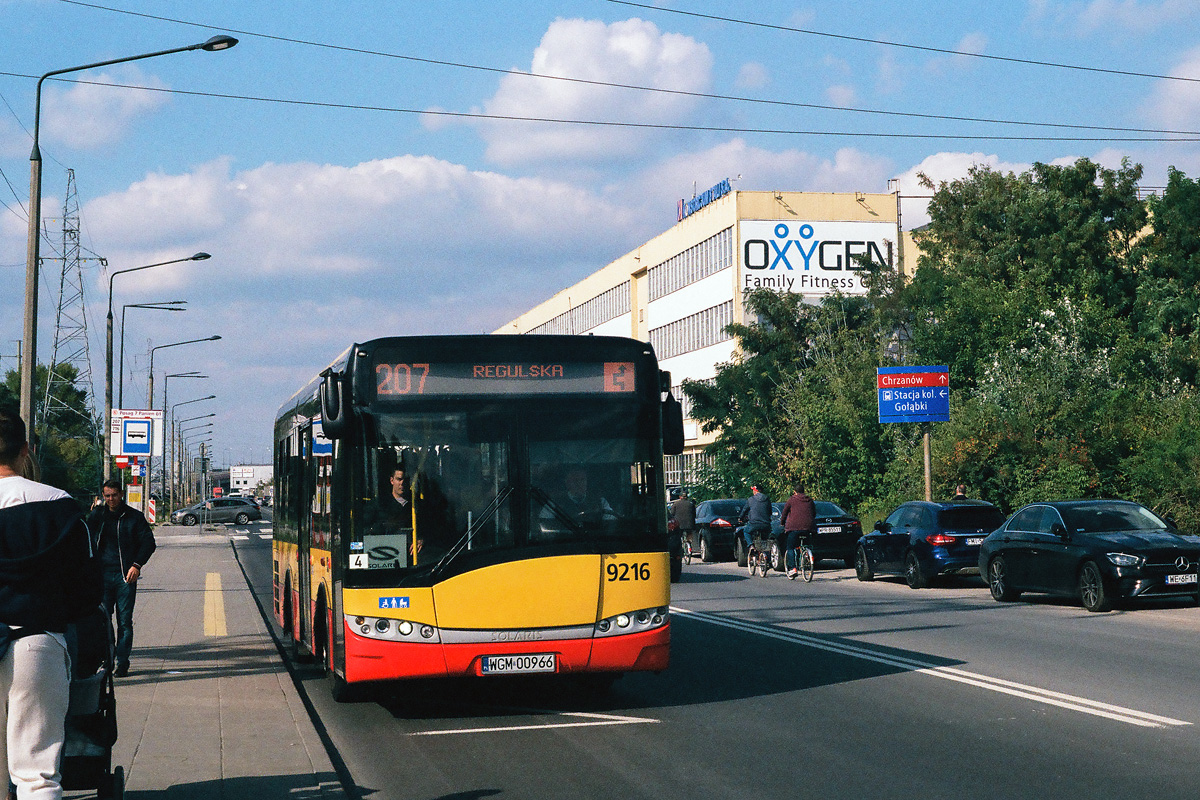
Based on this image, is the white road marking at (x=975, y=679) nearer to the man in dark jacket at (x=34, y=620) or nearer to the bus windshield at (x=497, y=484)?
the bus windshield at (x=497, y=484)

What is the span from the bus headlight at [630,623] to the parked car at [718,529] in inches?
1034

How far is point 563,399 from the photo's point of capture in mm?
10844

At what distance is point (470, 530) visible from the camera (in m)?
10.4

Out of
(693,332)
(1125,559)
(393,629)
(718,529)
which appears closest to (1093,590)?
(1125,559)

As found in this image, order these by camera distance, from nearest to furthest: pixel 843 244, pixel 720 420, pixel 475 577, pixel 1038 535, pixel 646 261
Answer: pixel 475 577 < pixel 1038 535 < pixel 720 420 < pixel 843 244 < pixel 646 261

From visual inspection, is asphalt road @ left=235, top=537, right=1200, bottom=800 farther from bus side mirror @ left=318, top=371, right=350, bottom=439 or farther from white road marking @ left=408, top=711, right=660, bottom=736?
bus side mirror @ left=318, top=371, right=350, bottom=439

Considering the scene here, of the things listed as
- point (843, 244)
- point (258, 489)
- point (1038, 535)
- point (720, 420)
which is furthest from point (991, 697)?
point (258, 489)

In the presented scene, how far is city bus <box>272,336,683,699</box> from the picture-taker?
1033 cm

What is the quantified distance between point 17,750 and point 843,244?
63.5m

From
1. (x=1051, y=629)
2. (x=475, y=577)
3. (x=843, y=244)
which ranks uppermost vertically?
(x=843, y=244)

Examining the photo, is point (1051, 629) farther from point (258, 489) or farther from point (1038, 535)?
point (258, 489)

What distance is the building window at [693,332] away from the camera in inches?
2650

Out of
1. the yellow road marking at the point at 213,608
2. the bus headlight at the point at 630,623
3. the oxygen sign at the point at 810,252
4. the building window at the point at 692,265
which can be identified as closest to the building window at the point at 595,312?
the building window at the point at 692,265

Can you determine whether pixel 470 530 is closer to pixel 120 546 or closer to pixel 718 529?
pixel 120 546
